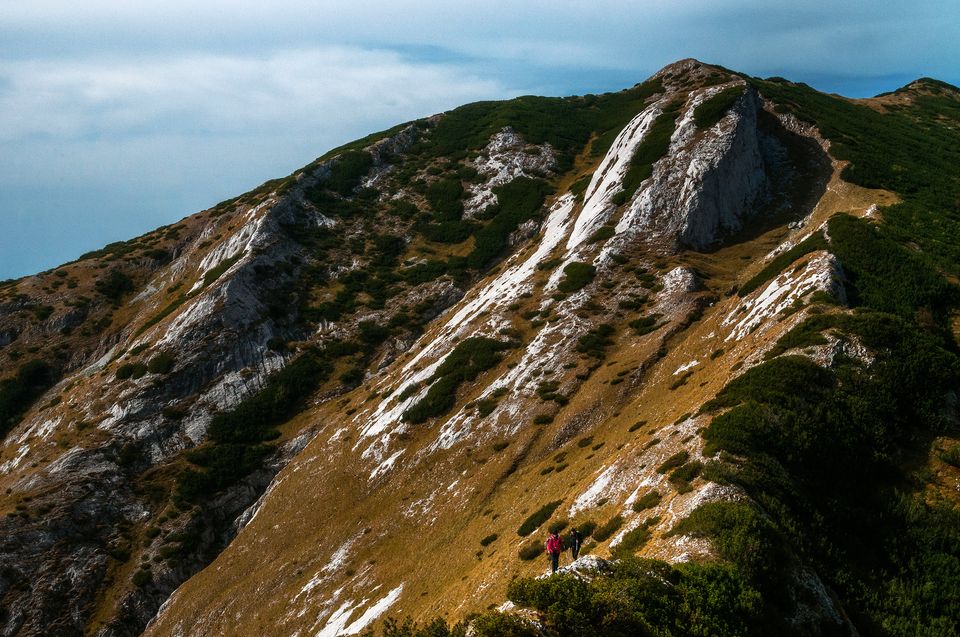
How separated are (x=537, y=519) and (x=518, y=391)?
61.1 feet

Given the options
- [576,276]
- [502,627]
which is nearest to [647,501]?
[502,627]

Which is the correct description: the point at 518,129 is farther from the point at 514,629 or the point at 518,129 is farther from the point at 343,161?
the point at 514,629

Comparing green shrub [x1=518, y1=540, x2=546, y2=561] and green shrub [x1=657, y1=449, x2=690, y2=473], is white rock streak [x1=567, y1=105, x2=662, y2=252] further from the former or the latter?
green shrub [x1=518, y1=540, x2=546, y2=561]

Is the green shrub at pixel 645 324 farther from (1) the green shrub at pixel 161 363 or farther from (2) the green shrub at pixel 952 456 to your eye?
(1) the green shrub at pixel 161 363

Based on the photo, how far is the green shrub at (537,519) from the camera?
2982 centimetres

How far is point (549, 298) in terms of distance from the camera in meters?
59.0

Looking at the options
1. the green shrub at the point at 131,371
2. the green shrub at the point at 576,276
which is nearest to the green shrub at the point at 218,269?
the green shrub at the point at 131,371

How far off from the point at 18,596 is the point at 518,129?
339 feet

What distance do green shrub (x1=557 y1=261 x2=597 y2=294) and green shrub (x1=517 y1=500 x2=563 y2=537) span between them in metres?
30.5

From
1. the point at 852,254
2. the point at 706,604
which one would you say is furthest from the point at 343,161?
the point at 706,604

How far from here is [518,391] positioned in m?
48.4

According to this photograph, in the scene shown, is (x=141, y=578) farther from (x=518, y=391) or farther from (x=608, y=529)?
(x=608, y=529)

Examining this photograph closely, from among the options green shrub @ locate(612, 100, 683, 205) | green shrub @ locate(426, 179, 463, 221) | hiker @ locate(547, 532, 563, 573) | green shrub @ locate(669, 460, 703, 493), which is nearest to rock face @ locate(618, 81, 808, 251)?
green shrub @ locate(612, 100, 683, 205)

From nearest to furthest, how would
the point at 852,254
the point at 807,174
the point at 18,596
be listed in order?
the point at 852,254 → the point at 18,596 → the point at 807,174
